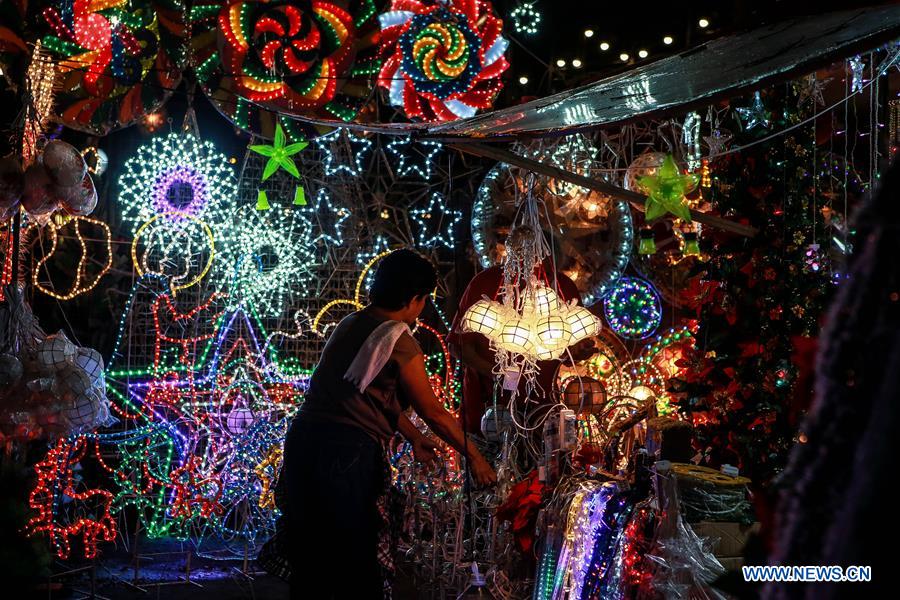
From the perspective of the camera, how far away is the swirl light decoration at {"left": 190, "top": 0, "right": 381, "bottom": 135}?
243 inches

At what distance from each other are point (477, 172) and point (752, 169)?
13.3 feet

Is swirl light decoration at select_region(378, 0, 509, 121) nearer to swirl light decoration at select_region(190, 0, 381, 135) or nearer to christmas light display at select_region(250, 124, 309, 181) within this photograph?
swirl light decoration at select_region(190, 0, 381, 135)

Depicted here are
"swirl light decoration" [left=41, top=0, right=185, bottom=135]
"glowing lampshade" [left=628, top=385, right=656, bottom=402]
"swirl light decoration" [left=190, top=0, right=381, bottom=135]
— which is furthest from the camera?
"swirl light decoration" [left=190, top=0, right=381, bottom=135]

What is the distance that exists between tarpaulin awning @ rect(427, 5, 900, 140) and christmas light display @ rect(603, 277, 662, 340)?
3339 millimetres

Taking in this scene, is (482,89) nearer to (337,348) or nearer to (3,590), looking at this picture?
(337,348)

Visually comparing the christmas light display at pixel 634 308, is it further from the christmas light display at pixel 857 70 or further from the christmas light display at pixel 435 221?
the christmas light display at pixel 857 70

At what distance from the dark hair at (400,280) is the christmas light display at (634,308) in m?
4.30

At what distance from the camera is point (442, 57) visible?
22.4 ft

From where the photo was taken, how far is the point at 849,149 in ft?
18.5

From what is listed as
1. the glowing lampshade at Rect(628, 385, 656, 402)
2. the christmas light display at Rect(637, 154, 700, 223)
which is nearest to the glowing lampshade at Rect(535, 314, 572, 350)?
the glowing lampshade at Rect(628, 385, 656, 402)

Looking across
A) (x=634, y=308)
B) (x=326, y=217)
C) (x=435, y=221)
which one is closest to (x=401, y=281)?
(x=326, y=217)

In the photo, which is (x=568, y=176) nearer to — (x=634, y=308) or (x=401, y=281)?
(x=401, y=281)

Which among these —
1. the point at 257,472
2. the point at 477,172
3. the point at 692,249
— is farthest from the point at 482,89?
the point at 257,472

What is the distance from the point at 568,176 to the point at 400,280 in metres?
1.03
